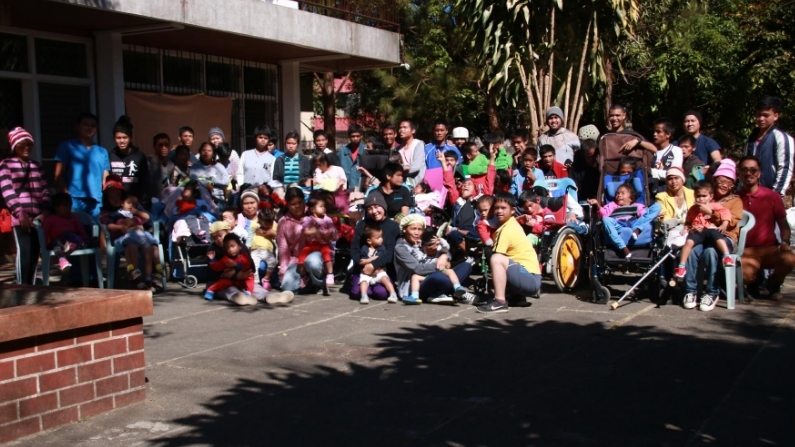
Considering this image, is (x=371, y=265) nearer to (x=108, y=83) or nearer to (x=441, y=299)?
(x=441, y=299)

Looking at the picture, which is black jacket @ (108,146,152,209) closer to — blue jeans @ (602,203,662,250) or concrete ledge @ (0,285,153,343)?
concrete ledge @ (0,285,153,343)

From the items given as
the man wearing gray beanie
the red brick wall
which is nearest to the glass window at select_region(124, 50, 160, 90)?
the man wearing gray beanie

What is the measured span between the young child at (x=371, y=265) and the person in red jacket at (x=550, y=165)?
2417mm

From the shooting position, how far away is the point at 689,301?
791cm

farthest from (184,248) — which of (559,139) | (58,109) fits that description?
(559,139)

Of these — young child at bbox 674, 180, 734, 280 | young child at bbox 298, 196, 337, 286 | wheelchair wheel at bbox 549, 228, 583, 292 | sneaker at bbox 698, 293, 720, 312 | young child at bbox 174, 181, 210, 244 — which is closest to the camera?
sneaker at bbox 698, 293, 720, 312

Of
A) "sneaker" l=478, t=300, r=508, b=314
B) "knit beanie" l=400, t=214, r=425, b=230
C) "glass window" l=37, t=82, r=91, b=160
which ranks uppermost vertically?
"glass window" l=37, t=82, r=91, b=160

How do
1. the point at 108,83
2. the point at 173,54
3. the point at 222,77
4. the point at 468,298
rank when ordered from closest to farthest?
the point at 468,298
the point at 108,83
the point at 173,54
the point at 222,77

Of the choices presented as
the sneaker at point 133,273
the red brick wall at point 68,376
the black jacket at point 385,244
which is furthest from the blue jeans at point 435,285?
the red brick wall at point 68,376

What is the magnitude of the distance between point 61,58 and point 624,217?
8666 mm

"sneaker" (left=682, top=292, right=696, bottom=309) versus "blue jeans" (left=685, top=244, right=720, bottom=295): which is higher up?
"blue jeans" (left=685, top=244, right=720, bottom=295)

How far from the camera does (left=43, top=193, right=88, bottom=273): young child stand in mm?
8719

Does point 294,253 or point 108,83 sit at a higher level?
point 108,83

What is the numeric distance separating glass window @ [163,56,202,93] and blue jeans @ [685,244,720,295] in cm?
973
